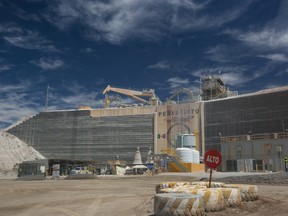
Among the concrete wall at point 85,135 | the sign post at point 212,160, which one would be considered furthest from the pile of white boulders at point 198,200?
the concrete wall at point 85,135

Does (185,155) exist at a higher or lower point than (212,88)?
lower

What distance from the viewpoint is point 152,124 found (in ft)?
350

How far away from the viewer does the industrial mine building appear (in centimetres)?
8769

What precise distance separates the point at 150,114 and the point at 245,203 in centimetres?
9516

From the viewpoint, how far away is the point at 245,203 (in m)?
12.8

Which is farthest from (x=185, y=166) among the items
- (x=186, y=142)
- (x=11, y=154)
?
(x=11, y=154)

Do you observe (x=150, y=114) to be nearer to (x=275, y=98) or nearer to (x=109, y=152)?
(x=109, y=152)

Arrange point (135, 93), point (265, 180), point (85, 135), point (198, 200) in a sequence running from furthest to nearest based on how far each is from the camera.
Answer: point (135, 93)
point (85, 135)
point (265, 180)
point (198, 200)

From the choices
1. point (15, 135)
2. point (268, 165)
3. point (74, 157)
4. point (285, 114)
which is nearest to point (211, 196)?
point (268, 165)

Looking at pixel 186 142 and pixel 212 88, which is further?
pixel 212 88

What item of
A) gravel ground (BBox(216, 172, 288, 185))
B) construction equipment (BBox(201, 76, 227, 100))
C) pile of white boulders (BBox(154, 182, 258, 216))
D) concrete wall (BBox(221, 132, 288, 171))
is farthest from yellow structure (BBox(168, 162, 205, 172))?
construction equipment (BBox(201, 76, 227, 100))

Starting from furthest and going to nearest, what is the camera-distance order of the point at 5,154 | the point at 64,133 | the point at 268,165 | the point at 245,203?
the point at 64,133 → the point at 5,154 → the point at 268,165 → the point at 245,203

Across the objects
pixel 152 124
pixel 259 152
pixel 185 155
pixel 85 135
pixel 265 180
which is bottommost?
pixel 265 180

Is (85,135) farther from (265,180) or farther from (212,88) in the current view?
(265,180)
